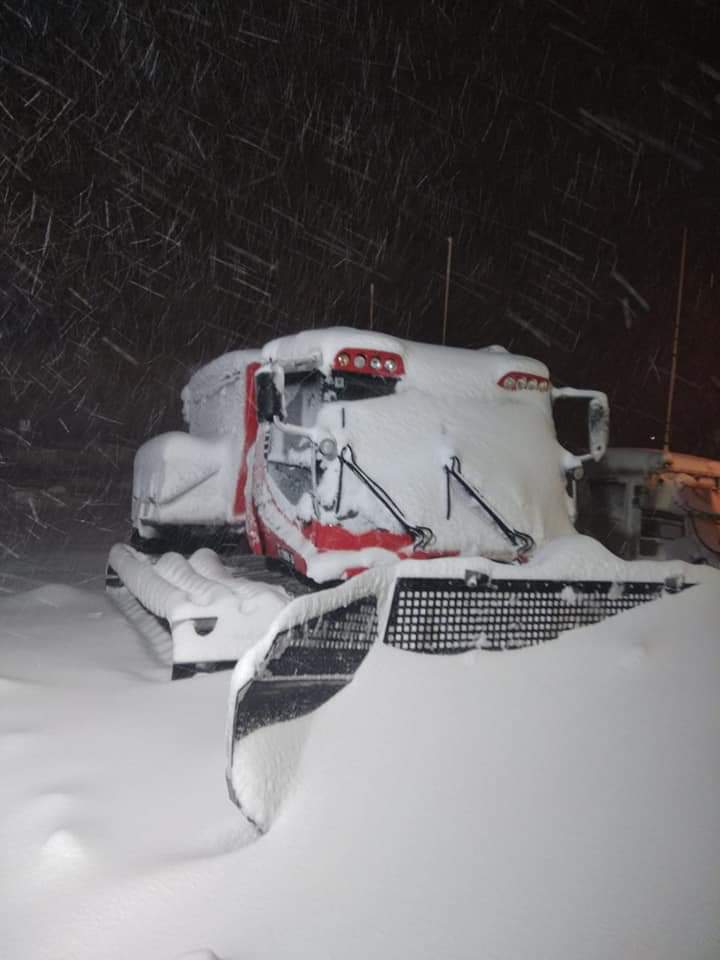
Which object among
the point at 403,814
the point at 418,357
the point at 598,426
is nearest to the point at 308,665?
the point at 403,814

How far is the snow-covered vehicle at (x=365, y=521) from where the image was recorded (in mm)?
3645

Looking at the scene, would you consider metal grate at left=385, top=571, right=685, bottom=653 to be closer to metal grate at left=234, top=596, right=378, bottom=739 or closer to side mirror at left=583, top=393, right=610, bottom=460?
metal grate at left=234, top=596, right=378, bottom=739

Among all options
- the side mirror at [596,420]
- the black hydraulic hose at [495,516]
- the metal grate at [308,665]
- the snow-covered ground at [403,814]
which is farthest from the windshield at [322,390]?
the snow-covered ground at [403,814]

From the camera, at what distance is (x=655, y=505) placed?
10664 mm

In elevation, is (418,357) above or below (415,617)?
above

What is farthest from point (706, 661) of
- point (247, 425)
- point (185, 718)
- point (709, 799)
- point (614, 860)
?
point (247, 425)

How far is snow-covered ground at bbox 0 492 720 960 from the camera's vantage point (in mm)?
2287

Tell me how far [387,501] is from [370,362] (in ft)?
3.67

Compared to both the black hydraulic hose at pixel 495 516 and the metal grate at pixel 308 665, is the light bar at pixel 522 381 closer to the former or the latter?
the black hydraulic hose at pixel 495 516

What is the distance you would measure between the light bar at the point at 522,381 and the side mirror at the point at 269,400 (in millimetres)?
1964

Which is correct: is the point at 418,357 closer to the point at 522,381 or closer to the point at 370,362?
the point at 370,362

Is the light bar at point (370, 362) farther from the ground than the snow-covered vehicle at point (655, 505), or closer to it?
farther from the ground

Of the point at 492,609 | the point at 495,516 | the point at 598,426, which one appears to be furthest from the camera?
the point at 598,426

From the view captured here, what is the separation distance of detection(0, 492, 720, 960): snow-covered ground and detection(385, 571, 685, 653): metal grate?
4.0 inches
